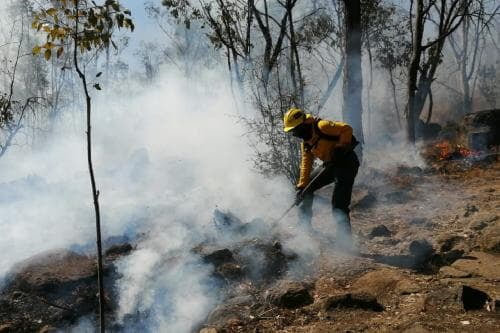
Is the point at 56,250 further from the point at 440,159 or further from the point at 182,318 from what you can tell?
the point at 440,159

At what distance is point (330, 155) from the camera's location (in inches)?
205

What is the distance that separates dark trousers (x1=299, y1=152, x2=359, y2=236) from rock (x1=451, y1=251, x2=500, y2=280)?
4.56 ft

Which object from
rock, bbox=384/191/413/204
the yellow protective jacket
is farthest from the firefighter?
rock, bbox=384/191/413/204

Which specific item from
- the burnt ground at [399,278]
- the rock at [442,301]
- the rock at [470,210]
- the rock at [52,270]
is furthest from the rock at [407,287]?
the rock at [52,270]

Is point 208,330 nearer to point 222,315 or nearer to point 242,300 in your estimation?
point 222,315

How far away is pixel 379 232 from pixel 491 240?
4.62 ft

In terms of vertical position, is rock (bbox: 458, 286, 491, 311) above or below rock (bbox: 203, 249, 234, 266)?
below

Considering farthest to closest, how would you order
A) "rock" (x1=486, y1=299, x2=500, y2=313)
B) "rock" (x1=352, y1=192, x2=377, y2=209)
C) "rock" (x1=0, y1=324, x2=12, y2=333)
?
"rock" (x1=352, y1=192, x2=377, y2=209)
"rock" (x1=0, y1=324, x2=12, y2=333)
"rock" (x1=486, y1=299, x2=500, y2=313)

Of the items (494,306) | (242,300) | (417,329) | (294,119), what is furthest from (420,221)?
(417,329)

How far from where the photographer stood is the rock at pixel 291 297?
4066 mm

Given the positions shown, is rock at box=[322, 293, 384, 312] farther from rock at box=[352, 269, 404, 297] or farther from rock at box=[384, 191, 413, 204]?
rock at box=[384, 191, 413, 204]

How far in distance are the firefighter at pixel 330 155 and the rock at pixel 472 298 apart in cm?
205

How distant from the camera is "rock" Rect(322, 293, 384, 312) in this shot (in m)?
3.66

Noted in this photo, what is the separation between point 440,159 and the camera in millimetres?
10031
